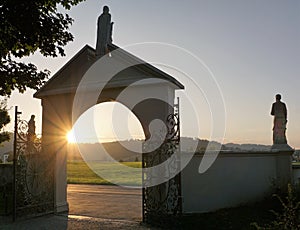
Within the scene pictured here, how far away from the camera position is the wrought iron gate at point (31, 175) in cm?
973

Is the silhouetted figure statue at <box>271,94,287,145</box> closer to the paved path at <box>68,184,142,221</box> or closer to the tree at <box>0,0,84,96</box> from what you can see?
the paved path at <box>68,184,142,221</box>

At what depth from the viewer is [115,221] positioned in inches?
374

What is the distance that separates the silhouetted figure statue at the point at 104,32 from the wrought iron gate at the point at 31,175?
115 inches

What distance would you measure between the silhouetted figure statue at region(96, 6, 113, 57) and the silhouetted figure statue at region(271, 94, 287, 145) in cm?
532

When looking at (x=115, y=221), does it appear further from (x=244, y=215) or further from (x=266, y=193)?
(x=266, y=193)

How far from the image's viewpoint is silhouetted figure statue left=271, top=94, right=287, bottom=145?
1099 centimetres

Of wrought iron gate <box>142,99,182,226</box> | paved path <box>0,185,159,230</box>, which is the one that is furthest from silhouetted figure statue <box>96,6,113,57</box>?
paved path <box>0,185,159,230</box>

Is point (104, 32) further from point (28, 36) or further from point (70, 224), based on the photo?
point (70, 224)

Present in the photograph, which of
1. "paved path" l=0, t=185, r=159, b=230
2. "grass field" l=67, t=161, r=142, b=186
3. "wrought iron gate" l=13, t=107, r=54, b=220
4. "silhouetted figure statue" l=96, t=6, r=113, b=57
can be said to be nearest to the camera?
"paved path" l=0, t=185, r=159, b=230

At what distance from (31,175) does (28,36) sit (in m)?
3.97

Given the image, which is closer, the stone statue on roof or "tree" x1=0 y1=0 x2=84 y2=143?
"tree" x1=0 y1=0 x2=84 y2=143

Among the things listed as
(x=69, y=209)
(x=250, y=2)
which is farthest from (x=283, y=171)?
(x=69, y=209)

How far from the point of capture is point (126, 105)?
402 inches

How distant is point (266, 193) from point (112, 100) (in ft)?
17.6
